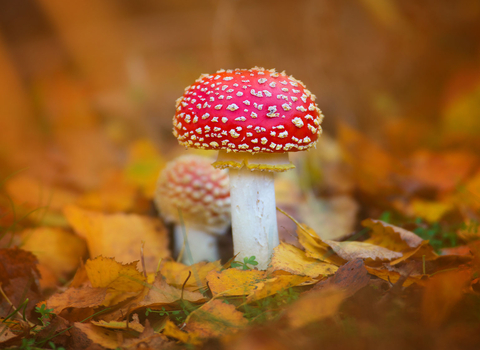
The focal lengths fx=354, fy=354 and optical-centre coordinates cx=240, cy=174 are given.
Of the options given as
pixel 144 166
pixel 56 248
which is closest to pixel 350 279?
pixel 56 248

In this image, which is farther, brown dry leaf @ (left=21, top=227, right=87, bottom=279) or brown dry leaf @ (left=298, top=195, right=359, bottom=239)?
brown dry leaf @ (left=298, top=195, right=359, bottom=239)

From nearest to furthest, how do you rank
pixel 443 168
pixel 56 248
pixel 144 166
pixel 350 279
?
pixel 350 279
pixel 56 248
pixel 443 168
pixel 144 166

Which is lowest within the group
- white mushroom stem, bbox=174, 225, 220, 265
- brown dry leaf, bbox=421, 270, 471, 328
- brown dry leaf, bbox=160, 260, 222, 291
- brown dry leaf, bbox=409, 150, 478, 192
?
white mushroom stem, bbox=174, 225, 220, 265

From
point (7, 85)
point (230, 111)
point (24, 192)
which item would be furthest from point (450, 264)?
point (7, 85)

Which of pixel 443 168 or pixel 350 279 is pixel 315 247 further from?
pixel 443 168

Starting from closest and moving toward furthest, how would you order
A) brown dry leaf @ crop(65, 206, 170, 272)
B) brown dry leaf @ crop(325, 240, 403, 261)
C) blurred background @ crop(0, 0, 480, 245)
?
brown dry leaf @ crop(325, 240, 403, 261) < brown dry leaf @ crop(65, 206, 170, 272) < blurred background @ crop(0, 0, 480, 245)

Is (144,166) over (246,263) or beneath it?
Answer: over

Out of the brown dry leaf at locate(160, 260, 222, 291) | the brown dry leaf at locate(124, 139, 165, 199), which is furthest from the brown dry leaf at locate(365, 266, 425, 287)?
the brown dry leaf at locate(124, 139, 165, 199)

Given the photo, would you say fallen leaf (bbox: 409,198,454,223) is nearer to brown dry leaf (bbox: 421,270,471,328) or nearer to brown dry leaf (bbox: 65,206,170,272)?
brown dry leaf (bbox: 421,270,471,328)
